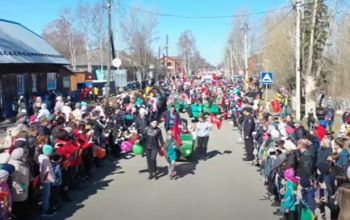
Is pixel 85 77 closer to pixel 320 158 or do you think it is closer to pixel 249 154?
pixel 249 154

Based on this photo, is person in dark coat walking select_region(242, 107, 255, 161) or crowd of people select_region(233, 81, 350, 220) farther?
person in dark coat walking select_region(242, 107, 255, 161)

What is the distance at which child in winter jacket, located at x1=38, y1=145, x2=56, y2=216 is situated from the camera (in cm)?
1045

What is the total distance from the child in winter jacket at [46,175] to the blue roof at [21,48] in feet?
53.1

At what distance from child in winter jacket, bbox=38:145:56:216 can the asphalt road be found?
312mm

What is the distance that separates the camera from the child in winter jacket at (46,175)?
10445mm

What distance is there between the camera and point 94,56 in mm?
96750

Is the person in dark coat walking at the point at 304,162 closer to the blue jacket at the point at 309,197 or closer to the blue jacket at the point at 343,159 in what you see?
the blue jacket at the point at 309,197

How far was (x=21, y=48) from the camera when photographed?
29.9 metres

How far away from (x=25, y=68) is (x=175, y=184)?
794 inches

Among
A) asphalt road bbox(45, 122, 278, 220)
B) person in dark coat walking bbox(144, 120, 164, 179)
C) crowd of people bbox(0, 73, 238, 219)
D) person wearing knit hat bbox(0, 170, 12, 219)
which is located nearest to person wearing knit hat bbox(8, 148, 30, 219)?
crowd of people bbox(0, 73, 238, 219)

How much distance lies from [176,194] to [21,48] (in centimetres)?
2058

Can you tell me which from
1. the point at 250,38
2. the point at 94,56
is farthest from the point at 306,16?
the point at 94,56

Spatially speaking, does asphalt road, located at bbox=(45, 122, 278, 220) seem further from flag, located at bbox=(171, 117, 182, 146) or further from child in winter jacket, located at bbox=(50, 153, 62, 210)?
flag, located at bbox=(171, 117, 182, 146)

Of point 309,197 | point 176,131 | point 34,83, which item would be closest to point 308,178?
point 309,197
